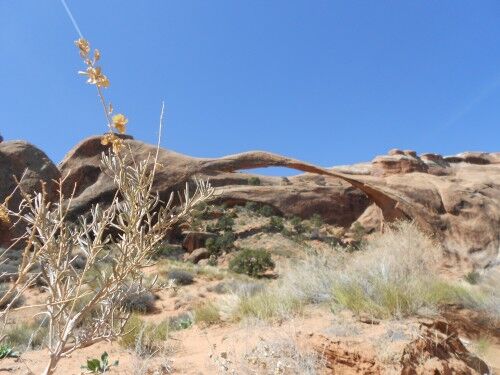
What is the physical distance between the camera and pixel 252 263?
15.1 meters

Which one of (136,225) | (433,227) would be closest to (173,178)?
(433,227)

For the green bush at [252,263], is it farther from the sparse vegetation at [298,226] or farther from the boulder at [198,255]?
the sparse vegetation at [298,226]

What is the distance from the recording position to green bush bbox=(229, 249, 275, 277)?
14734 millimetres

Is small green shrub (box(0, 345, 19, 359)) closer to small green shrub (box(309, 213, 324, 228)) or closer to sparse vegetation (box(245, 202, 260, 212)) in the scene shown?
sparse vegetation (box(245, 202, 260, 212))

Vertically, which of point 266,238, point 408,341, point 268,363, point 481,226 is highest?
point 481,226

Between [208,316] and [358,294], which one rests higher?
[358,294]

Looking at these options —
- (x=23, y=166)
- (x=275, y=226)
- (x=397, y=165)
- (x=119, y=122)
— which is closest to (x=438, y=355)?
(x=119, y=122)

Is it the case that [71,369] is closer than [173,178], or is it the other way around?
[71,369]

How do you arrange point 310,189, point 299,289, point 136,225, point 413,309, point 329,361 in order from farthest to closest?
point 310,189 → point 299,289 → point 413,309 → point 329,361 → point 136,225

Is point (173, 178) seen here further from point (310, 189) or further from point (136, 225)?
point (136, 225)

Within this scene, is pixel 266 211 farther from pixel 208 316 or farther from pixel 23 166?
pixel 208 316

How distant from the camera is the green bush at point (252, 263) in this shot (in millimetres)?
14734

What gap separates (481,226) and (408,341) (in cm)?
1410

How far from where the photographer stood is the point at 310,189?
25.7 metres
